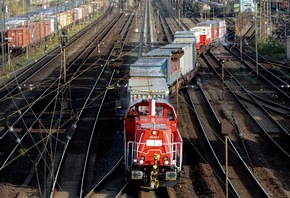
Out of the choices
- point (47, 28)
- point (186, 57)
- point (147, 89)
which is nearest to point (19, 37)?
point (47, 28)

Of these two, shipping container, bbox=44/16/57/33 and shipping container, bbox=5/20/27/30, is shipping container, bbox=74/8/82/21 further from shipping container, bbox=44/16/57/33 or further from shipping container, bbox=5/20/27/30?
shipping container, bbox=5/20/27/30

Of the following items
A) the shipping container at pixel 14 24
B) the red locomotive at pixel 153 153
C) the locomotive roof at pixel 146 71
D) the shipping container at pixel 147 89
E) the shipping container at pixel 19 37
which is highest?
the shipping container at pixel 14 24

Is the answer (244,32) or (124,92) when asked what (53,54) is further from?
(244,32)

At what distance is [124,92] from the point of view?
30.2 meters

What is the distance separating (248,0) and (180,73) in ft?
182

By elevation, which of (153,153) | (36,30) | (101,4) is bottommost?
(153,153)

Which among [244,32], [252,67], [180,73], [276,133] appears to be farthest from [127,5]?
[276,133]

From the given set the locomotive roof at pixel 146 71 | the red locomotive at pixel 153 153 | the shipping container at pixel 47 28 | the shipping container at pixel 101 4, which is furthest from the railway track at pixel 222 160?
the shipping container at pixel 101 4

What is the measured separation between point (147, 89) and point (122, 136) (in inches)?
137

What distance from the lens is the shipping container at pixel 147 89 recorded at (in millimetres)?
18672

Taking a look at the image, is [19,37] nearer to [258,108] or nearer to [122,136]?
[258,108]

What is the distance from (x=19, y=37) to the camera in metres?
47.4

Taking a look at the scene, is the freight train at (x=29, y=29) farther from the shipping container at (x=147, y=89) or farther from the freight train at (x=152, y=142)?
the freight train at (x=152, y=142)

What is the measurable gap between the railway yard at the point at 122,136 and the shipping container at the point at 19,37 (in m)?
6.48
